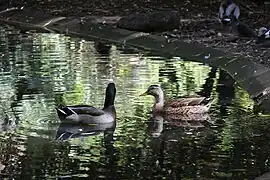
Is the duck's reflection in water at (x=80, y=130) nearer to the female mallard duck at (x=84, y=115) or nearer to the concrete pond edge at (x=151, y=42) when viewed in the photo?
the female mallard duck at (x=84, y=115)

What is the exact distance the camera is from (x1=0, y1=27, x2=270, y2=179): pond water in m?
8.04

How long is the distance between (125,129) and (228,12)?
13.1 meters

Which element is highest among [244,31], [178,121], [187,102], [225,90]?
[244,31]

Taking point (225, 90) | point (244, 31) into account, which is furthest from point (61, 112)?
point (244, 31)

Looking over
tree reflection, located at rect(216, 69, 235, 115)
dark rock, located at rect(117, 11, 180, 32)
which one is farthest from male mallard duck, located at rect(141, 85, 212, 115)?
dark rock, located at rect(117, 11, 180, 32)

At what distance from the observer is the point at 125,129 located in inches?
391

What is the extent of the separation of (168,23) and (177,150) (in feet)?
42.2

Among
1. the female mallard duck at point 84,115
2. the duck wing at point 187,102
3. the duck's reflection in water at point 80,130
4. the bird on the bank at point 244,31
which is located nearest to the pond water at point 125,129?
the duck's reflection in water at point 80,130

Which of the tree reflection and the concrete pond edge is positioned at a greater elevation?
the concrete pond edge

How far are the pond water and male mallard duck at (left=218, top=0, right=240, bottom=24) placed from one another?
19.4 ft

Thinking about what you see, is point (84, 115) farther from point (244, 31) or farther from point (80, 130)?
point (244, 31)

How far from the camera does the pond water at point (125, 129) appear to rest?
26.4 ft

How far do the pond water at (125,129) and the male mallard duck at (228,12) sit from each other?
5.90m

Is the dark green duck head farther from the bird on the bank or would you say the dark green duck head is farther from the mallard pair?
the bird on the bank
